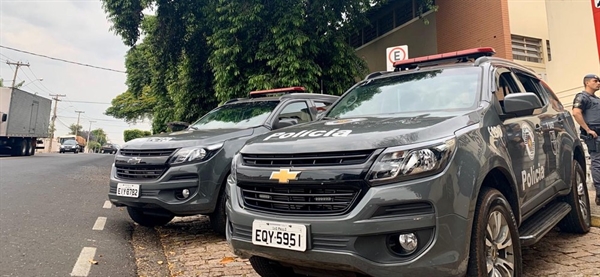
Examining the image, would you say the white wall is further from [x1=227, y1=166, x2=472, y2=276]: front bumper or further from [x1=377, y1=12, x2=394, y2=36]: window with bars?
[x1=227, y1=166, x2=472, y2=276]: front bumper

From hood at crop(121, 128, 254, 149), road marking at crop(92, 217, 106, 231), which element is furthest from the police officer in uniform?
road marking at crop(92, 217, 106, 231)

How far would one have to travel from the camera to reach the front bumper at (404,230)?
205cm

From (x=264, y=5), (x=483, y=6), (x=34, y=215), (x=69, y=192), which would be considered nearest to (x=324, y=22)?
(x=264, y=5)

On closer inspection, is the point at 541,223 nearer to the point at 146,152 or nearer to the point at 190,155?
the point at 190,155

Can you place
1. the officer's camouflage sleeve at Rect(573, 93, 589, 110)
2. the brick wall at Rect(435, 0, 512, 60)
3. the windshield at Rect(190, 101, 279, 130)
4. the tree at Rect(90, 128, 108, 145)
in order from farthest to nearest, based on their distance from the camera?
the tree at Rect(90, 128, 108, 145) → the brick wall at Rect(435, 0, 512, 60) → the officer's camouflage sleeve at Rect(573, 93, 589, 110) → the windshield at Rect(190, 101, 279, 130)

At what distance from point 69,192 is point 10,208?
1837 mm

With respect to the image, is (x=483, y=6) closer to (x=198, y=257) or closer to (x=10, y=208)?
(x=198, y=257)

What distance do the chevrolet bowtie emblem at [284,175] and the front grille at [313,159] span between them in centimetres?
5

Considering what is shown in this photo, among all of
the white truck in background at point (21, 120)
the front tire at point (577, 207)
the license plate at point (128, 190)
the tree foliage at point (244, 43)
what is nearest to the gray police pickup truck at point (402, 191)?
the front tire at point (577, 207)

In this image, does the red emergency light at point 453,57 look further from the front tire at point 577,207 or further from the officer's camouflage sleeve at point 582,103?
the officer's camouflage sleeve at point 582,103

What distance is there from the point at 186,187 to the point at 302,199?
2211mm

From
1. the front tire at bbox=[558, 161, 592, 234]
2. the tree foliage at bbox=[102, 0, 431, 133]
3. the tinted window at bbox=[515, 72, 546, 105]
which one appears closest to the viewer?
the tinted window at bbox=[515, 72, 546, 105]

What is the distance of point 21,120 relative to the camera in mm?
21266

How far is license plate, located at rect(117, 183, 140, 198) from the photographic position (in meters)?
4.34
